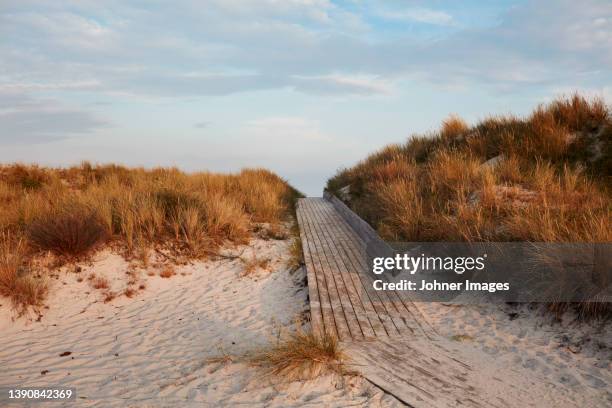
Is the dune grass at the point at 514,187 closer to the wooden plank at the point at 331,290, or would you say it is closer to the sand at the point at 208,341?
the sand at the point at 208,341

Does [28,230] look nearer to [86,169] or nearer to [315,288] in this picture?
[315,288]

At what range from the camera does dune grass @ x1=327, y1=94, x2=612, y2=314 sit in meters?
6.57

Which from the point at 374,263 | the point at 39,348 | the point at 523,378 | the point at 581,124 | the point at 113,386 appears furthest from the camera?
the point at 581,124

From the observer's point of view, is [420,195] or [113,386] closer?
[113,386]

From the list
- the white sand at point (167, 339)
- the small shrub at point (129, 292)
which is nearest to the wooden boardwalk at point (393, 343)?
the white sand at point (167, 339)

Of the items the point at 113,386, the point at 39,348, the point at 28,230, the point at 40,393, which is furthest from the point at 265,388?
the point at 28,230

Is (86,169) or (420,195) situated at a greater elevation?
(86,169)

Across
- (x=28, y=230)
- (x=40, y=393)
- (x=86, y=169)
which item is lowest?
(x=40, y=393)

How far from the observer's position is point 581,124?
1185 cm

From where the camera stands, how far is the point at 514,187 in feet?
28.2

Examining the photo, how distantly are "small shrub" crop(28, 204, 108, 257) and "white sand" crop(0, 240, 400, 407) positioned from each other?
0.35 meters

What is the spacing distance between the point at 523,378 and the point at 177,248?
6.44 m

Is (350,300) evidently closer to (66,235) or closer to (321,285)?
(321,285)

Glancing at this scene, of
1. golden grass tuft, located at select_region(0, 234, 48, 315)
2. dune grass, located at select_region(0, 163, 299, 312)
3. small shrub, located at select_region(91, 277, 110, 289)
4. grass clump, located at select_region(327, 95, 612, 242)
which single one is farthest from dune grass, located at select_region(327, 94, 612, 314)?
golden grass tuft, located at select_region(0, 234, 48, 315)
